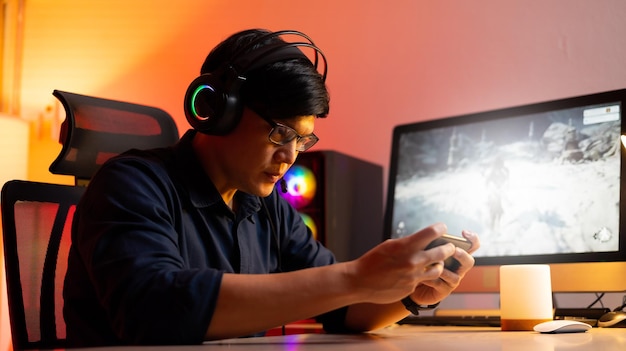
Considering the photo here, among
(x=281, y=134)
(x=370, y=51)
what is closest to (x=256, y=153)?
(x=281, y=134)

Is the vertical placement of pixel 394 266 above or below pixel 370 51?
below

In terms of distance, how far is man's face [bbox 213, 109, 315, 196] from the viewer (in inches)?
51.3

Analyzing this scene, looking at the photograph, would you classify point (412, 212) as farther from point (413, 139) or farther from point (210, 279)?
point (210, 279)

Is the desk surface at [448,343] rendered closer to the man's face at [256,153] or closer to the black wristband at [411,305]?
the black wristband at [411,305]

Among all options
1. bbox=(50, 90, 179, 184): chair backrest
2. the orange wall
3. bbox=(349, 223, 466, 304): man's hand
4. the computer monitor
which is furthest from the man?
the orange wall

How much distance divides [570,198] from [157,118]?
3.19ft

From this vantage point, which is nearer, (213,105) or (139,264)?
(139,264)

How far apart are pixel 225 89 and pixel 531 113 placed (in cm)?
90

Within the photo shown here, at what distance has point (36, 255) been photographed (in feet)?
4.87

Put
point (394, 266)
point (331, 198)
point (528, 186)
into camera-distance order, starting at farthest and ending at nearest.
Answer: point (331, 198)
point (528, 186)
point (394, 266)

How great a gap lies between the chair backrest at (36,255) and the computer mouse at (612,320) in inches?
42.1

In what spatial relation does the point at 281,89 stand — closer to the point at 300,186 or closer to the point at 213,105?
the point at 213,105

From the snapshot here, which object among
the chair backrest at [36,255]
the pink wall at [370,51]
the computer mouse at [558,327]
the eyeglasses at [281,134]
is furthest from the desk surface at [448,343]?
the pink wall at [370,51]

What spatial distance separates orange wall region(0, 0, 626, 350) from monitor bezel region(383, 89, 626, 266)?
0.34 metres
